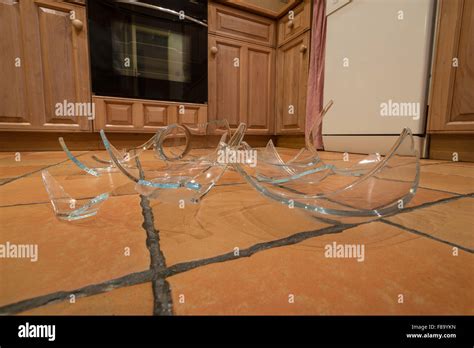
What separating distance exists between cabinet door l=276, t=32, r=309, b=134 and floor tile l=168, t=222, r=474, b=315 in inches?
75.6

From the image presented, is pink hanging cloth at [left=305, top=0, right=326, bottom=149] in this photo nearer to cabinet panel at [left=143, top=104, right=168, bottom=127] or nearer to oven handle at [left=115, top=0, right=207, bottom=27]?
oven handle at [left=115, top=0, right=207, bottom=27]

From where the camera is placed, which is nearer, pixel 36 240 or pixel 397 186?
pixel 36 240

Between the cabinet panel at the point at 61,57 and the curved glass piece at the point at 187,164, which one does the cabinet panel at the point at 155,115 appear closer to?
the cabinet panel at the point at 61,57

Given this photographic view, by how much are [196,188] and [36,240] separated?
0.21m

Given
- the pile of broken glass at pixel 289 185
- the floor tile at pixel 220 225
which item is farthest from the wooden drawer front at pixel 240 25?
the floor tile at pixel 220 225

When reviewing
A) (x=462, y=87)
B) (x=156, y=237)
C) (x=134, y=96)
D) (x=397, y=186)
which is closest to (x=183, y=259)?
(x=156, y=237)

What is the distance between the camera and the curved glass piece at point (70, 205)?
1.29 feet

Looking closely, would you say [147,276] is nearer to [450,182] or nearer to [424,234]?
[424,234]

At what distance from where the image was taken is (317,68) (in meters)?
1.88

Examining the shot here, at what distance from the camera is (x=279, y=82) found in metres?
2.34

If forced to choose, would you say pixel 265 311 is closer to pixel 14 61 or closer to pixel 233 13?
pixel 14 61

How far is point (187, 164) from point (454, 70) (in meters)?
1.22

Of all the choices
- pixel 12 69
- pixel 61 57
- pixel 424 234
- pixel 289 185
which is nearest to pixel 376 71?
pixel 289 185
